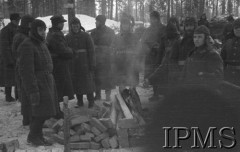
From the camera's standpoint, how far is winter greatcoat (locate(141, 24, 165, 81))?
7.64m

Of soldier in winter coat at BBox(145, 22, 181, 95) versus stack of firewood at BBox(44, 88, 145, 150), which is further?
soldier in winter coat at BBox(145, 22, 181, 95)

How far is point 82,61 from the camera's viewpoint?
696 cm

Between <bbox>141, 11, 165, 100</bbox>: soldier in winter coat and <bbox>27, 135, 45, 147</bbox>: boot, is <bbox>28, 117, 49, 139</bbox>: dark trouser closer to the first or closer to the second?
<bbox>27, 135, 45, 147</bbox>: boot

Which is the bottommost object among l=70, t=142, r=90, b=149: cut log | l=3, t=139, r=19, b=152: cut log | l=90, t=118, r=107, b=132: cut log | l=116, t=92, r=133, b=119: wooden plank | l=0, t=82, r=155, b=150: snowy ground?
l=0, t=82, r=155, b=150: snowy ground

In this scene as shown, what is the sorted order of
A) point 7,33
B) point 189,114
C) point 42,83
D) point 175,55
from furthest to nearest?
point 7,33
point 175,55
point 42,83
point 189,114

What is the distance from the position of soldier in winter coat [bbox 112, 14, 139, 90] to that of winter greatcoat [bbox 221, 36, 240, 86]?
2.44m

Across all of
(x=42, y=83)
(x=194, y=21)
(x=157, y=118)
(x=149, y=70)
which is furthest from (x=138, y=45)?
(x=157, y=118)

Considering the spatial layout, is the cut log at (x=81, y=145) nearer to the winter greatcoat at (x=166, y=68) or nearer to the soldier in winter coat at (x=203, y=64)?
the soldier in winter coat at (x=203, y=64)

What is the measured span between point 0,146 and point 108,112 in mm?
1958

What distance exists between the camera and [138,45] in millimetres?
7898

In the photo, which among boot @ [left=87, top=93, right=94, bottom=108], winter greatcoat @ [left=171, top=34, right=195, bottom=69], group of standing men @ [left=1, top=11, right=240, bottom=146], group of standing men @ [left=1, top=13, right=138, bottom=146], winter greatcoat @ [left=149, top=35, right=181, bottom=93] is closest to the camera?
group of standing men @ [left=1, top=11, right=240, bottom=146]

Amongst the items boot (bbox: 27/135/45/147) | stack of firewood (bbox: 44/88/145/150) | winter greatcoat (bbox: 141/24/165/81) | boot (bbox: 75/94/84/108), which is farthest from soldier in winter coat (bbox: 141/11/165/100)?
boot (bbox: 27/135/45/147)

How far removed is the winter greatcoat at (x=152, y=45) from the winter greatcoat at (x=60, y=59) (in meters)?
1.89

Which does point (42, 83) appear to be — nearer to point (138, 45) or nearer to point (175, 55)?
point (175, 55)
